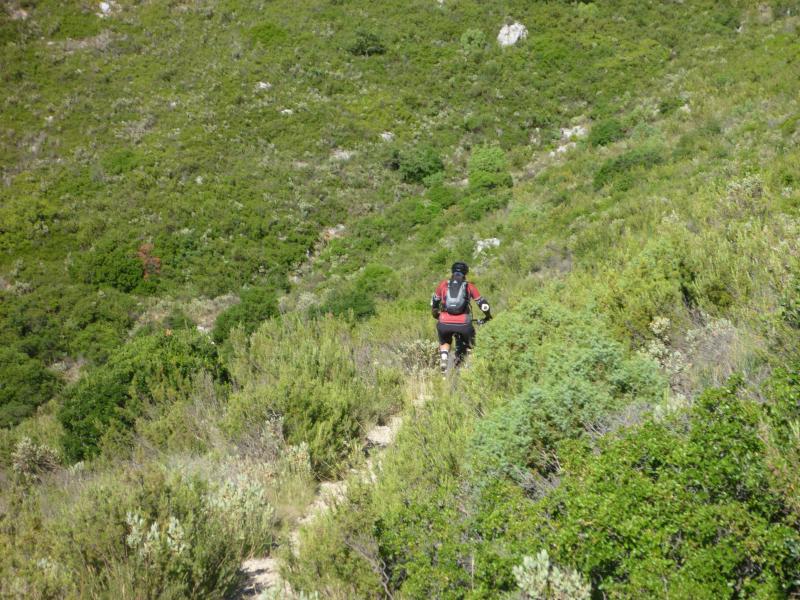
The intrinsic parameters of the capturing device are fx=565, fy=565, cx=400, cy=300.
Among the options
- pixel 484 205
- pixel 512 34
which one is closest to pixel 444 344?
pixel 484 205

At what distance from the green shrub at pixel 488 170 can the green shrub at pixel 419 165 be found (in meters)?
1.36

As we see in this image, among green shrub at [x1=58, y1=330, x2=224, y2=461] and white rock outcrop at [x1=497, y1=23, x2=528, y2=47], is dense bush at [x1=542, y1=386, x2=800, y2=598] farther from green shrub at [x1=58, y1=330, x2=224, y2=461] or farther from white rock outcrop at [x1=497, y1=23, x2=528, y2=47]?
white rock outcrop at [x1=497, y1=23, x2=528, y2=47]

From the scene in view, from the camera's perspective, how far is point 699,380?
410cm

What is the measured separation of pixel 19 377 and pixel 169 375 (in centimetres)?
999

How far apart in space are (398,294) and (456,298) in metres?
7.77

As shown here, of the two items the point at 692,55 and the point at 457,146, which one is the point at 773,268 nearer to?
the point at 457,146

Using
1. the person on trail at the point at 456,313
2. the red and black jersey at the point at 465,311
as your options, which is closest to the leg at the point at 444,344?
the person on trail at the point at 456,313

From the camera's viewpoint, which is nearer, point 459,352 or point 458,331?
point 458,331

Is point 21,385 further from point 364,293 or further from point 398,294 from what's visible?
point 398,294

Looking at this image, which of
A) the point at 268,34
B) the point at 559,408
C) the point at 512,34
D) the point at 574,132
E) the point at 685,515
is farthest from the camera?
the point at 268,34

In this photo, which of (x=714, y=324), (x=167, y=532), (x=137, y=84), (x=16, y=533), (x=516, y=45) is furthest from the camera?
(x=516, y=45)

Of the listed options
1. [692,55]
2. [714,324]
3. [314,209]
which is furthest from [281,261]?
[692,55]

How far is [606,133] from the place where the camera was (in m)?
20.0

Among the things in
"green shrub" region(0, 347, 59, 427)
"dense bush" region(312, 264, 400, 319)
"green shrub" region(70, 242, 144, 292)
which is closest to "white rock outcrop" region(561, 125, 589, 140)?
"dense bush" region(312, 264, 400, 319)
